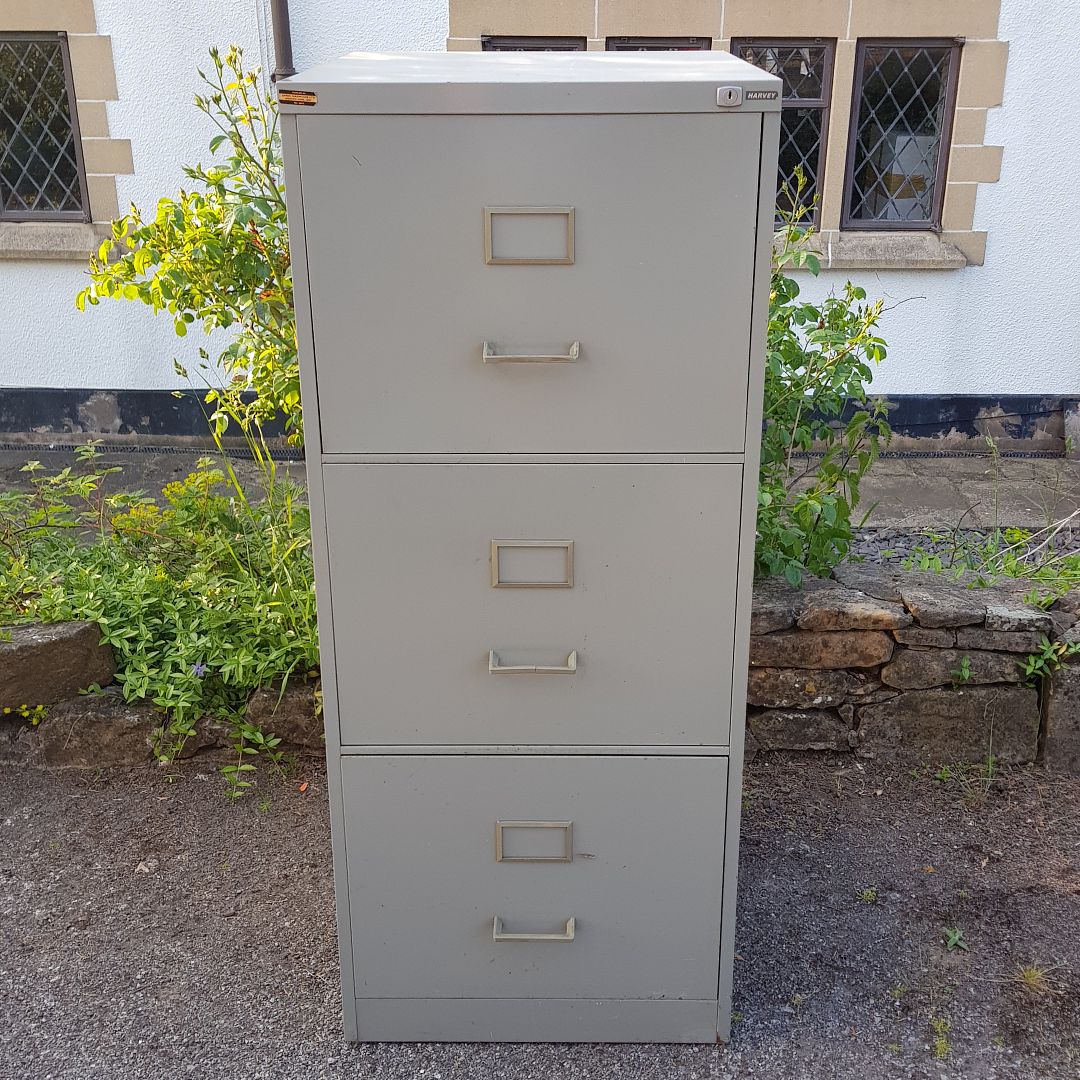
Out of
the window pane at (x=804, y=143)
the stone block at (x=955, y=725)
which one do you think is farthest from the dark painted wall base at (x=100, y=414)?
the stone block at (x=955, y=725)

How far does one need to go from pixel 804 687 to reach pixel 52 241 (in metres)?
5.35

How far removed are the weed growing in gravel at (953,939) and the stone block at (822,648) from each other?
2.84 feet

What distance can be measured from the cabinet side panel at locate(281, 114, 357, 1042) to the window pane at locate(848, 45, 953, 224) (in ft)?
17.7

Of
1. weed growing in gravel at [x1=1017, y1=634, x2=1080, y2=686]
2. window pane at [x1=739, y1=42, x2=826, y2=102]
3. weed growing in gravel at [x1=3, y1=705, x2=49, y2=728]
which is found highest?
window pane at [x1=739, y1=42, x2=826, y2=102]

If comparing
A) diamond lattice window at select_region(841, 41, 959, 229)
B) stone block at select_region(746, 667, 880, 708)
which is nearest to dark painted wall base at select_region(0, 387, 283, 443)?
diamond lattice window at select_region(841, 41, 959, 229)

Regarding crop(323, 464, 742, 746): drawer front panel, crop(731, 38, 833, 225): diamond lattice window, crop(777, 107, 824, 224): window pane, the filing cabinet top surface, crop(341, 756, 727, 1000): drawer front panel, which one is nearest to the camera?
the filing cabinet top surface

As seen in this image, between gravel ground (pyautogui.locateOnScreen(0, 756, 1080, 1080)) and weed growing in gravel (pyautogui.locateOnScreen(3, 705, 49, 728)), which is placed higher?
weed growing in gravel (pyautogui.locateOnScreen(3, 705, 49, 728))

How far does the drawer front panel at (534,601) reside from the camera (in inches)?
78.2

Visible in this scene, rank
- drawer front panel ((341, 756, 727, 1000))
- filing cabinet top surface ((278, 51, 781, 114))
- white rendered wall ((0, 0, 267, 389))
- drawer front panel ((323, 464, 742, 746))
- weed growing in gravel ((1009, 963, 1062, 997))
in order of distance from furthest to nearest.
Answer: white rendered wall ((0, 0, 267, 389)), weed growing in gravel ((1009, 963, 1062, 997)), drawer front panel ((341, 756, 727, 1000)), drawer front panel ((323, 464, 742, 746)), filing cabinet top surface ((278, 51, 781, 114))

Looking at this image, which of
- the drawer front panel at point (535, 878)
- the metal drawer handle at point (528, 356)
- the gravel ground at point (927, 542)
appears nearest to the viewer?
the metal drawer handle at point (528, 356)

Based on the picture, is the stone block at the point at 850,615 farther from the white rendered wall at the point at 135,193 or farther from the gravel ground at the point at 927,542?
the white rendered wall at the point at 135,193

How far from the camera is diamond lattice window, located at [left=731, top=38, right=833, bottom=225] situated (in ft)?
20.3

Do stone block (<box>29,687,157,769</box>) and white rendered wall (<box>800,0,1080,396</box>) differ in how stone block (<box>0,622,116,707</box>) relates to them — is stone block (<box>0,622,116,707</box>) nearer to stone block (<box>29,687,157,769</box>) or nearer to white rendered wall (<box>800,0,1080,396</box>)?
stone block (<box>29,687,157,769</box>)

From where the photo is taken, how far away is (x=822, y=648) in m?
3.28
